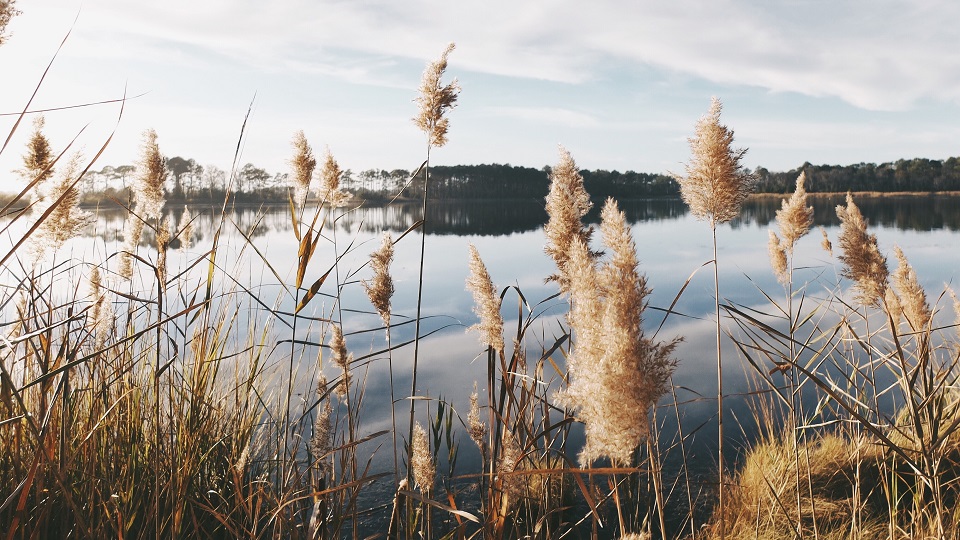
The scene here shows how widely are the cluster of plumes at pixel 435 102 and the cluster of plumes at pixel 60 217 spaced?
4.17ft

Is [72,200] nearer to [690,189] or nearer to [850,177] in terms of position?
[690,189]

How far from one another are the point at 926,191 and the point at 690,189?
8740cm

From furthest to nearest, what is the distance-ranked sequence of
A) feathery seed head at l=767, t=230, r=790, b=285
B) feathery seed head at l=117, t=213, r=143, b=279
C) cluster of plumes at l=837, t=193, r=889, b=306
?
feathery seed head at l=767, t=230, r=790, b=285
cluster of plumes at l=837, t=193, r=889, b=306
feathery seed head at l=117, t=213, r=143, b=279

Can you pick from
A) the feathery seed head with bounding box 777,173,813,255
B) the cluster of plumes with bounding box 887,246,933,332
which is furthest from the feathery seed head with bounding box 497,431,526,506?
the feathery seed head with bounding box 777,173,813,255

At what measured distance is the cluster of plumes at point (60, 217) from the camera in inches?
87.4

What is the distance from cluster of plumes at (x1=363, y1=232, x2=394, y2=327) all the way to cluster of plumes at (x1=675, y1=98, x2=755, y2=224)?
3.95 ft

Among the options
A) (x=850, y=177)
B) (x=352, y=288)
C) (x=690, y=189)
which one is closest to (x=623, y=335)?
(x=690, y=189)

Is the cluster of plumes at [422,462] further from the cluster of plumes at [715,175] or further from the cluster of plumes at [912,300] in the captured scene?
the cluster of plumes at [912,300]

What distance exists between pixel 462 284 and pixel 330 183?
49.7 feet

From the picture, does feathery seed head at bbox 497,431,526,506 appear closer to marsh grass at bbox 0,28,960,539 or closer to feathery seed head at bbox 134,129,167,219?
marsh grass at bbox 0,28,960,539

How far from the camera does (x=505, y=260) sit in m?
22.4

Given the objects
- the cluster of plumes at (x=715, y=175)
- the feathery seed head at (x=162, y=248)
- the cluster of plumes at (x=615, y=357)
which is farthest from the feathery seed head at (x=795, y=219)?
the feathery seed head at (x=162, y=248)

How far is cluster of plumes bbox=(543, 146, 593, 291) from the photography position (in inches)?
101

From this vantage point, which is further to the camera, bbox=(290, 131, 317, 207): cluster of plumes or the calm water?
the calm water
